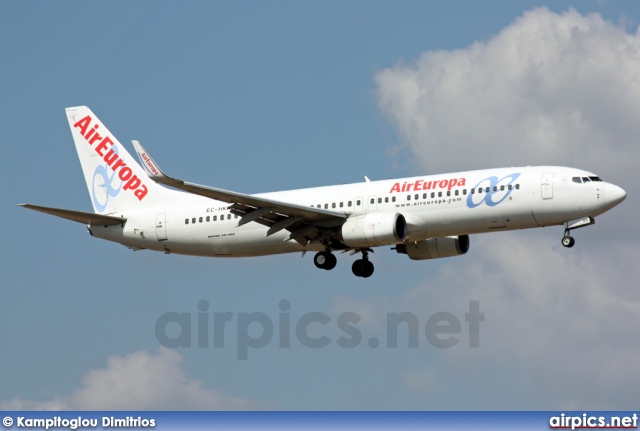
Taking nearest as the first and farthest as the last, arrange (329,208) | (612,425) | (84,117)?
1. (612,425)
2. (329,208)
3. (84,117)

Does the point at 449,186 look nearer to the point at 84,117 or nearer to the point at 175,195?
the point at 175,195

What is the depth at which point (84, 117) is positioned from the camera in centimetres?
7644

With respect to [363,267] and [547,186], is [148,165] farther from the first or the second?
[547,186]

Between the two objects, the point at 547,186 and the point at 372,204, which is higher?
the point at 372,204

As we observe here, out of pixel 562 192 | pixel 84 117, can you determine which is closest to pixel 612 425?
pixel 562 192

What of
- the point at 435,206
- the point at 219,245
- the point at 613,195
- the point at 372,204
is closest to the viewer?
the point at 613,195

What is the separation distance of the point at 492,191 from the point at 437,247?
285 inches

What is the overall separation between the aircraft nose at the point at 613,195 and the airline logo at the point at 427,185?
6.42 metres

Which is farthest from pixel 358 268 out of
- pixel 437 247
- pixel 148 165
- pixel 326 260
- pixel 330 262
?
pixel 148 165

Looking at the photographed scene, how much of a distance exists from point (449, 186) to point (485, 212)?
2159 millimetres

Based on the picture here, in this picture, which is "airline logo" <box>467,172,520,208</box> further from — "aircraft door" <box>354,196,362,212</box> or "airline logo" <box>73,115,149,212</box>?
"airline logo" <box>73,115,149,212</box>

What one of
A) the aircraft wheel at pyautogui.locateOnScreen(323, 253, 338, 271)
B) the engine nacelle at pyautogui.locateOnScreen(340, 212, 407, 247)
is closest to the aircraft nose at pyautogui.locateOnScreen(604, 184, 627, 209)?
the engine nacelle at pyautogui.locateOnScreen(340, 212, 407, 247)

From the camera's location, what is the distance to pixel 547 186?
61969 mm

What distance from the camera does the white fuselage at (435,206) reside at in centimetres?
6188
